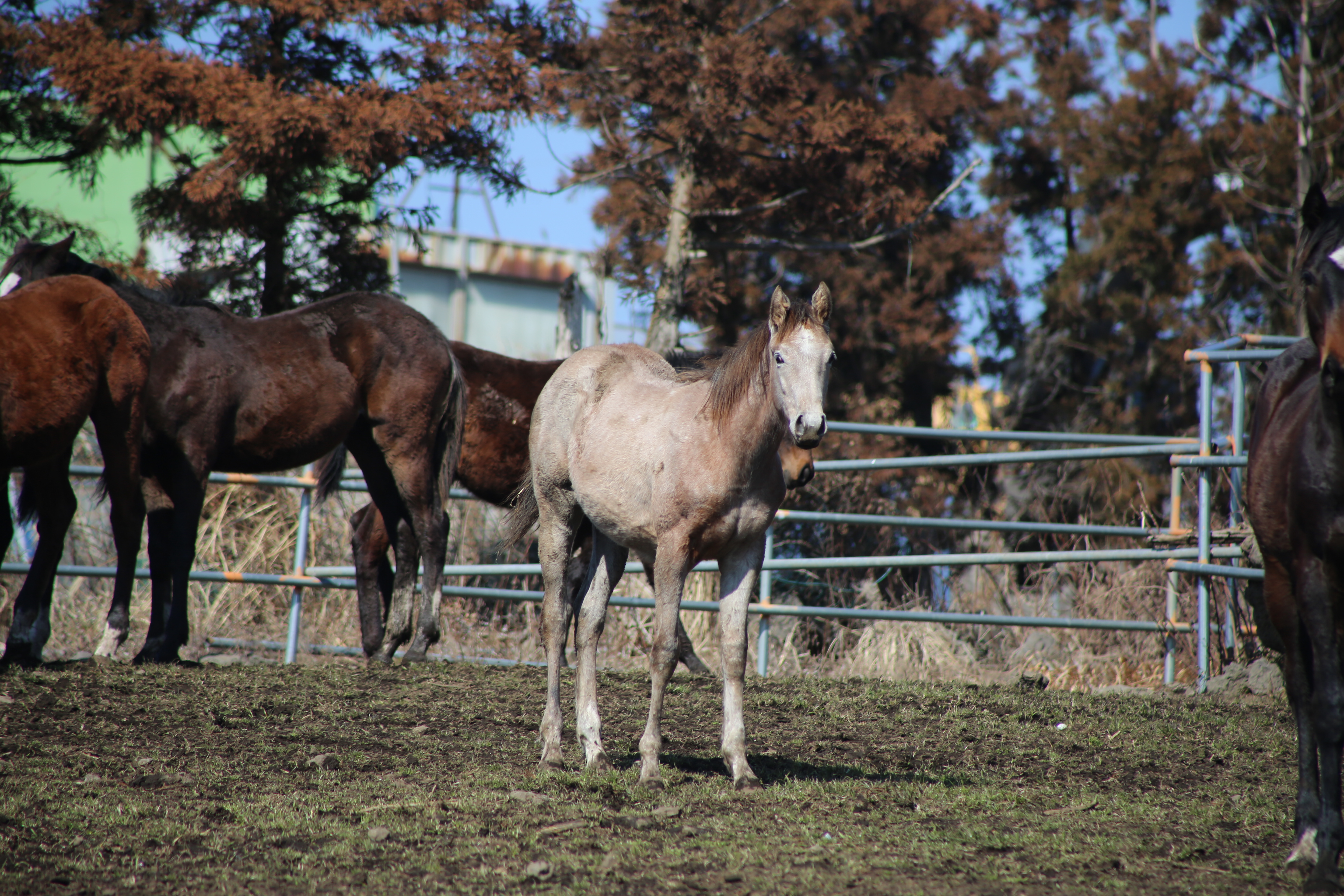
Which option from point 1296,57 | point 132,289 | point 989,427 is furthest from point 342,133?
point 1296,57

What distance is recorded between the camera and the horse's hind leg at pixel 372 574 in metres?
7.60

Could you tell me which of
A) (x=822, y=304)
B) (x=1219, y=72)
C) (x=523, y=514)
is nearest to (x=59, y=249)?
(x=523, y=514)

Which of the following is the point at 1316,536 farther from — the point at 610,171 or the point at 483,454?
the point at 610,171

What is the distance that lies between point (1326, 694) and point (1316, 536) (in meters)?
0.44

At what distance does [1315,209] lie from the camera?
129 inches

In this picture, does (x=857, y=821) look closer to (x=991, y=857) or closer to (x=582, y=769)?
(x=991, y=857)

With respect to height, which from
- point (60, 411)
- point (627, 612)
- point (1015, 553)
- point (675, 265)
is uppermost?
point (675, 265)

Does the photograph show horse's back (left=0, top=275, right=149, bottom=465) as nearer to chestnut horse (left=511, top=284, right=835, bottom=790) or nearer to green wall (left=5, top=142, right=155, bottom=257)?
chestnut horse (left=511, top=284, right=835, bottom=790)

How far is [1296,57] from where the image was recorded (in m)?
17.5

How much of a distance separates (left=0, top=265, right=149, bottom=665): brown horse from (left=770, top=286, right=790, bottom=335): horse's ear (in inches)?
145

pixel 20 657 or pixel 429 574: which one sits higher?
pixel 429 574

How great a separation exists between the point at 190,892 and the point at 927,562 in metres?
5.27

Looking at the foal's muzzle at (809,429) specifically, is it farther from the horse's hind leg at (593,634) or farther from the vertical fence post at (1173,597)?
the vertical fence post at (1173,597)

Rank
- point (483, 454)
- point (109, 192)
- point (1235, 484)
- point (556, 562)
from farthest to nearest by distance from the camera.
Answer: point (109, 192) < point (483, 454) < point (1235, 484) < point (556, 562)
